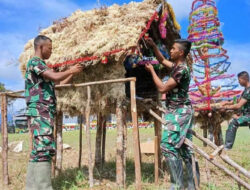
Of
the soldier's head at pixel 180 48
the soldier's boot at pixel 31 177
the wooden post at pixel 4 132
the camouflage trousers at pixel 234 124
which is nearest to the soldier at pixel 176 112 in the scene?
the soldier's head at pixel 180 48

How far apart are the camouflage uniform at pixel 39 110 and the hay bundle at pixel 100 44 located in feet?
5.00

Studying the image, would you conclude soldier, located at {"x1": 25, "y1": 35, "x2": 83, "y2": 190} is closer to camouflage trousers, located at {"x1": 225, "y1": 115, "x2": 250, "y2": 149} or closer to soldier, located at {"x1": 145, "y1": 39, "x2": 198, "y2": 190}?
soldier, located at {"x1": 145, "y1": 39, "x2": 198, "y2": 190}

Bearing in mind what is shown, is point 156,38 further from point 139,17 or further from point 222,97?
point 222,97

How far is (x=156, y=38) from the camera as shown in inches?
260

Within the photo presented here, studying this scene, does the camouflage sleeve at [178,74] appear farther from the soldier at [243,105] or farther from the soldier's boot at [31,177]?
the soldier at [243,105]

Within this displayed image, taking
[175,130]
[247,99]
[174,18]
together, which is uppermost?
[174,18]

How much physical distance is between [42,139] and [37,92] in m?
0.66

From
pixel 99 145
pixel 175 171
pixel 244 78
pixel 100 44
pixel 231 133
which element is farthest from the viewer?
pixel 99 145

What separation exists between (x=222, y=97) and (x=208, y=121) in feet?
4.41

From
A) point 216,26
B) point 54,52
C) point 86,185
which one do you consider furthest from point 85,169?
point 216,26

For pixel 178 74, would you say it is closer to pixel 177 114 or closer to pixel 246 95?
pixel 177 114

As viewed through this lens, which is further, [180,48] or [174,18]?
[174,18]

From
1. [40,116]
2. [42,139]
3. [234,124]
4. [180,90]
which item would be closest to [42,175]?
[42,139]

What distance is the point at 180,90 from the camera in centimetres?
390
